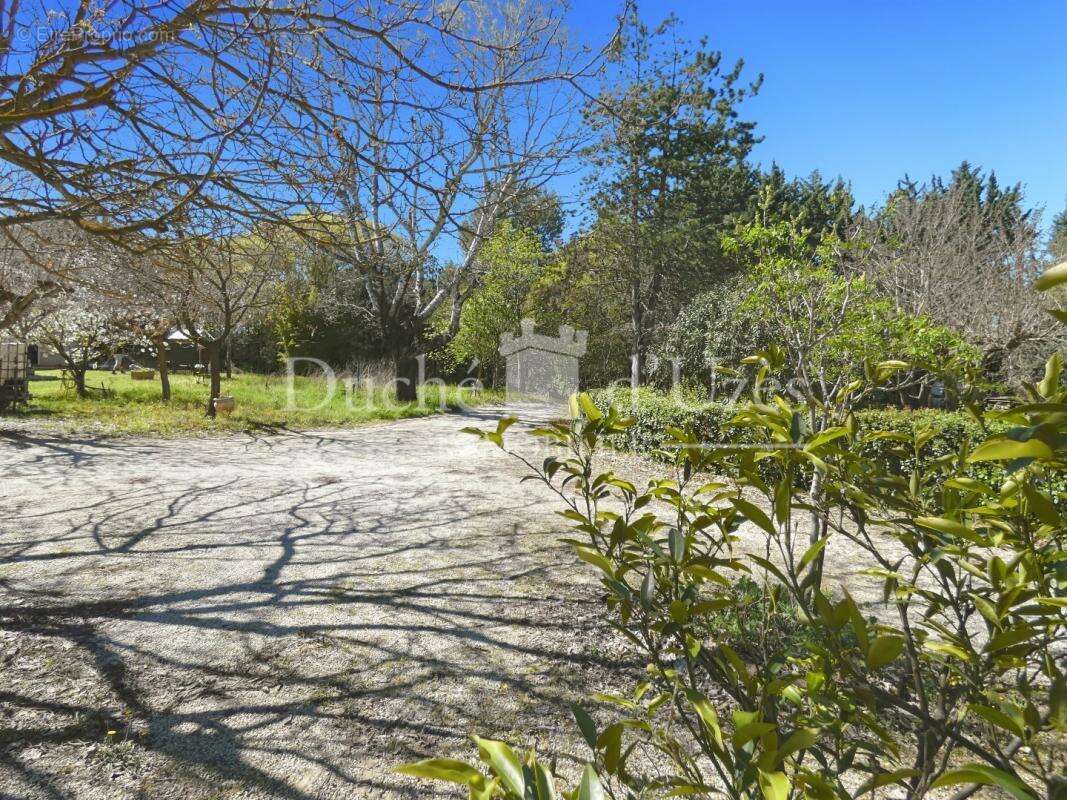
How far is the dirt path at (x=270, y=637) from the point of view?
1992 mm

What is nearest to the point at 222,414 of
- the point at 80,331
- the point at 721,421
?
the point at 80,331

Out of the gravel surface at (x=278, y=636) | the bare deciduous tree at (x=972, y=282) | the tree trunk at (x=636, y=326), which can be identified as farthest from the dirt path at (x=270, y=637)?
the tree trunk at (x=636, y=326)

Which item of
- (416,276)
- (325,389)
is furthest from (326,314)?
(416,276)

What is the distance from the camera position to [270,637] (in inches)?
111

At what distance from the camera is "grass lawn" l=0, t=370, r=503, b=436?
9555mm

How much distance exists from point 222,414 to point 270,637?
9.23m

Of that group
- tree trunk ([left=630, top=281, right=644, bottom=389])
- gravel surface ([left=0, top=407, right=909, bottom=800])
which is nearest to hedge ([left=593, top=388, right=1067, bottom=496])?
gravel surface ([left=0, top=407, right=909, bottom=800])

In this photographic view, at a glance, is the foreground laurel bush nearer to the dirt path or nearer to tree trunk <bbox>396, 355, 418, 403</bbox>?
the dirt path

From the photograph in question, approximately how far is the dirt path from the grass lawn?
174 inches

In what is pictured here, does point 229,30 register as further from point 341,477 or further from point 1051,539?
point 341,477

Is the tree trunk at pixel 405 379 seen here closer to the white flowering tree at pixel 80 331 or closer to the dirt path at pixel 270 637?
the white flowering tree at pixel 80 331

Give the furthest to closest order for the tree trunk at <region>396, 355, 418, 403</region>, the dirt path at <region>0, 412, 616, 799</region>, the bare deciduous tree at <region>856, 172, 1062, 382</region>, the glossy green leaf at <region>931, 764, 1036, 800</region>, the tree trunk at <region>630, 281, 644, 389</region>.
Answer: the tree trunk at <region>630, 281, 644, 389</region> < the tree trunk at <region>396, 355, 418, 403</region> < the bare deciduous tree at <region>856, 172, 1062, 382</region> < the dirt path at <region>0, 412, 616, 799</region> < the glossy green leaf at <region>931, 764, 1036, 800</region>

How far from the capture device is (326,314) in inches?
773

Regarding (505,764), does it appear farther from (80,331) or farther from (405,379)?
(80,331)
